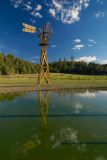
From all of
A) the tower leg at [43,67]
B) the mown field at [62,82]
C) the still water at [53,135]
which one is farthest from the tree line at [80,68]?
the still water at [53,135]

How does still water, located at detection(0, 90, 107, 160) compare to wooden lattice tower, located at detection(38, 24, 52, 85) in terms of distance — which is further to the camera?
wooden lattice tower, located at detection(38, 24, 52, 85)

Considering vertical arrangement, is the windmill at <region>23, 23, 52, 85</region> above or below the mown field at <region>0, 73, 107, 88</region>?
above

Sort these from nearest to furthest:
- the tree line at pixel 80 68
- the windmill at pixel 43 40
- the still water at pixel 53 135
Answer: the still water at pixel 53 135
the windmill at pixel 43 40
the tree line at pixel 80 68

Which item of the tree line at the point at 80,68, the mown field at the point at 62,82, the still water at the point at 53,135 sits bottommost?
the mown field at the point at 62,82

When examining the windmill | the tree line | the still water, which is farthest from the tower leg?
the tree line

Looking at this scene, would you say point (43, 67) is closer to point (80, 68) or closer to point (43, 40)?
point (43, 40)

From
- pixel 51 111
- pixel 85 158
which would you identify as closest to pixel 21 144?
pixel 85 158

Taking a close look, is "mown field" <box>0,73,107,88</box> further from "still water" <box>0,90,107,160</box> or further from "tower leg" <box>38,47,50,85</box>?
"still water" <box>0,90,107,160</box>

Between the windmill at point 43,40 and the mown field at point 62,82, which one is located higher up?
the windmill at point 43,40

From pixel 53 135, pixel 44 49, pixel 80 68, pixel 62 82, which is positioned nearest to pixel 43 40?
pixel 44 49

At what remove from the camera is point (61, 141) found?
9.91m

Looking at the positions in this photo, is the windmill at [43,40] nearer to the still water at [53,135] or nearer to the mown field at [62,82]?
the mown field at [62,82]

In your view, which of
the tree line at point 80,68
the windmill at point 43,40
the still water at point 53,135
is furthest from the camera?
the tree line at point 80,68

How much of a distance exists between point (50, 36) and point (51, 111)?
86.0 feet
